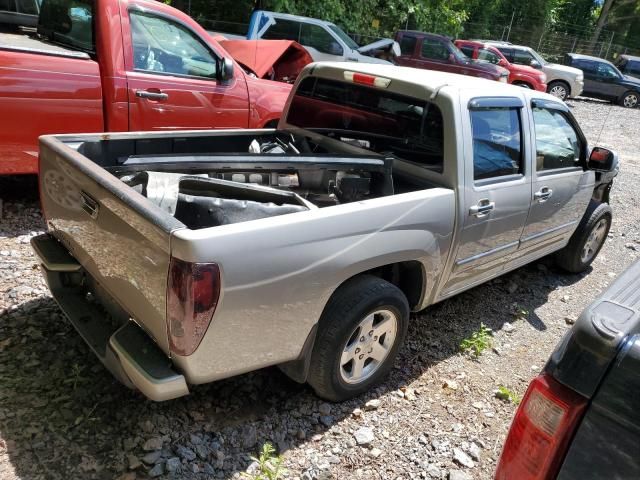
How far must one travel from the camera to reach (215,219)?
8.15 ft

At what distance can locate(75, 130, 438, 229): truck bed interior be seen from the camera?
99.2 inches

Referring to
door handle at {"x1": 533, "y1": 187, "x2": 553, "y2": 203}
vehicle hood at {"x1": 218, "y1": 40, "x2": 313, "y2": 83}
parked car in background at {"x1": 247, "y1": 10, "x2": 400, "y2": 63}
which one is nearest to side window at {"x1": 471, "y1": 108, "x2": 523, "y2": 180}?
door handle at {"x1": 533, "y1": 187, "x2": 553, "y2": 203}

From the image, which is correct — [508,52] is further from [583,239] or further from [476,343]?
[476,343]

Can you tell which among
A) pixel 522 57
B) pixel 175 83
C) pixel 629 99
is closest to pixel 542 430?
pixel 175 83

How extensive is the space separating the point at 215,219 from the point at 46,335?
5.14ft

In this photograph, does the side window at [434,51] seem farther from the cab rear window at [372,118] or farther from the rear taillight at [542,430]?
the rear taillight at [542,430]

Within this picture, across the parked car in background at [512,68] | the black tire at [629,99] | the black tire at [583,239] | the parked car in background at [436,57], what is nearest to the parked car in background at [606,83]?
the black tire at [629,99]

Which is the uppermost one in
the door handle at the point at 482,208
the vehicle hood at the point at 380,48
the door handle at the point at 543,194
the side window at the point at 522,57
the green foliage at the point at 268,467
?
the door handle at the point at 482,208

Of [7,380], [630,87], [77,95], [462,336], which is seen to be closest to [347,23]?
[630,87]

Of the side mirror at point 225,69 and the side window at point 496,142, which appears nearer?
the side window at point 496,142

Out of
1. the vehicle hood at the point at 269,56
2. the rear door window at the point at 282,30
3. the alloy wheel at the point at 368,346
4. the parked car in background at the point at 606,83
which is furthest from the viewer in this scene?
the parked car in background at the point at 606,83

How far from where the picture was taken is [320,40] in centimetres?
1312

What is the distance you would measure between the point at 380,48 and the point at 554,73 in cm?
831

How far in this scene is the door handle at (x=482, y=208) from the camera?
3.22 metres
